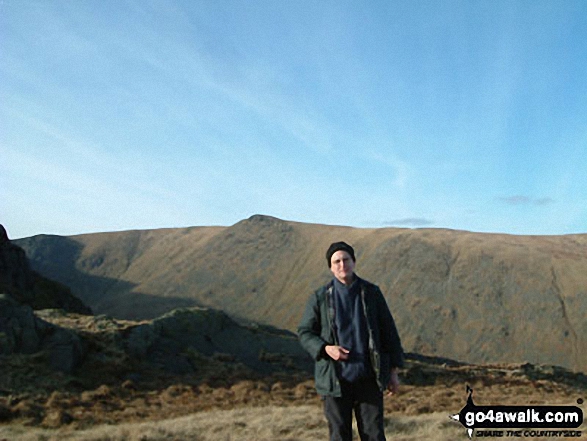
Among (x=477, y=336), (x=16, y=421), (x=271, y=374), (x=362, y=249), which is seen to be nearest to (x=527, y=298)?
(x=477, y=336)

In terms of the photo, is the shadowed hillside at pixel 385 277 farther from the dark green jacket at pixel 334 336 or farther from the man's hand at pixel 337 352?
the man's hand at pixel 337 352

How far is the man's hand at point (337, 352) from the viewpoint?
15.6 feet

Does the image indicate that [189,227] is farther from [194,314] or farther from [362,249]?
[194,314]

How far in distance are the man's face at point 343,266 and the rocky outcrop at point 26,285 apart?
36836mm

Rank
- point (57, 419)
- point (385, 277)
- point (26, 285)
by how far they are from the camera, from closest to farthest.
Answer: point (57, 419)
point (26, 285)
point (385, 277)

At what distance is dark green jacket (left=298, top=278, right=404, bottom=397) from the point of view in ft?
15.9

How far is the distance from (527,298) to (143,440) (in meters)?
63.8

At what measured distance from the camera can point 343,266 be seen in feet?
16.4

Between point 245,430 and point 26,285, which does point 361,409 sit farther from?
point 26,285

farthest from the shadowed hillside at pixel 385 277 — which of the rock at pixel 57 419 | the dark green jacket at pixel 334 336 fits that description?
the dark green jacket at pixel 334 336

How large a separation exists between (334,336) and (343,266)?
0.73m

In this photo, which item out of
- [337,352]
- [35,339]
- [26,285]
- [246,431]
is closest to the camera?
[337,352]

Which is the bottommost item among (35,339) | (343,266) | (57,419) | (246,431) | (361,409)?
(57,419)

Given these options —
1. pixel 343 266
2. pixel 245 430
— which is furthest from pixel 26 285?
pixel 343 266
